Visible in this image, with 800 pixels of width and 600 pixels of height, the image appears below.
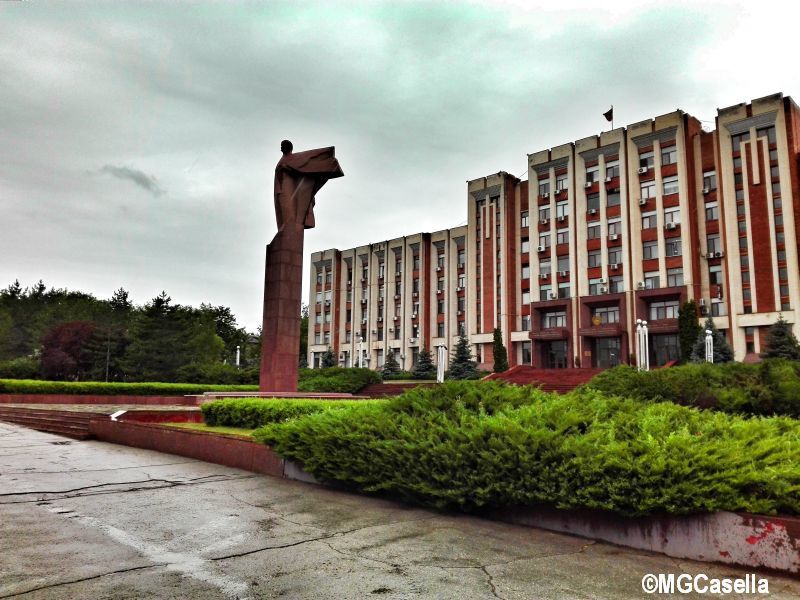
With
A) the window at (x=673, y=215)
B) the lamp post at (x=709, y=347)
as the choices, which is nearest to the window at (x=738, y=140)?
the window at (x=673, y=215)

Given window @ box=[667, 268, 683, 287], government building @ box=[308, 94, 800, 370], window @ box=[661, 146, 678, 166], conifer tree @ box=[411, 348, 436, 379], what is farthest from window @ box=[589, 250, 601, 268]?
conifer tree @ box=[411, 348, 436, 379]

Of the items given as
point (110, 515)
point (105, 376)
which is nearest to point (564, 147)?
point (105, 376)

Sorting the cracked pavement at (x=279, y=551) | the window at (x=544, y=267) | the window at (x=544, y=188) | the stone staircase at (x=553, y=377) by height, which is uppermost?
the window at (x=544, y=188)

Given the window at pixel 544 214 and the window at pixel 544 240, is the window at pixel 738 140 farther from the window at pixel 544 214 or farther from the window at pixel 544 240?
the window at pixel 544 240

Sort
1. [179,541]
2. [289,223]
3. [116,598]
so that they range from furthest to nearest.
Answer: [289,223] < [179,541] < [116,598]

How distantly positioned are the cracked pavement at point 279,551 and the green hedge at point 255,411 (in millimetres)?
3384

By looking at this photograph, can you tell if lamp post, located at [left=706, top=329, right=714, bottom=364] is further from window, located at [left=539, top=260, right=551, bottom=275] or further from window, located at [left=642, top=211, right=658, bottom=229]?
window, located at [left=539, top=260, right=551, bottom=275]

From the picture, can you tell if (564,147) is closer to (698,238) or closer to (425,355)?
(698,238)

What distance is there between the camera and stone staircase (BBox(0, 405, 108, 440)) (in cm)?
1379

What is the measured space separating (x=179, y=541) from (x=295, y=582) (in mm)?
1492

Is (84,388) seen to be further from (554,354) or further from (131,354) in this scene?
(554,354)

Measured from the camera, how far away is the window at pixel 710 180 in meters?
34.7

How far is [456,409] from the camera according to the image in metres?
6.87

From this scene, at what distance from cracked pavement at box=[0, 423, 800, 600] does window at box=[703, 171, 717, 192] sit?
34785 mm
